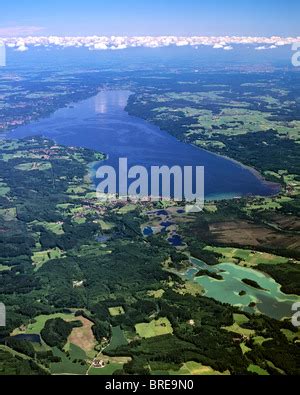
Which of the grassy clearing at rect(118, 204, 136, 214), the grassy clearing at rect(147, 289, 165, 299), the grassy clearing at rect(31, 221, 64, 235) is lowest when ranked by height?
the grassy clearing at rect(147, 289, 165, 299)

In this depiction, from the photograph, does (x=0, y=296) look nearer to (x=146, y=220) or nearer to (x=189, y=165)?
(x=146, y=220)

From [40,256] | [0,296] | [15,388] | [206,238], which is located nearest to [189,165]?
[206,238]

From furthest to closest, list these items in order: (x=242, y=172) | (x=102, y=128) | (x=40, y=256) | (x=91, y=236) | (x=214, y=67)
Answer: (x=214, y=67), (x=102, y=128), (x=242, y=172), (x=91, y=236), (x=40, y=256)

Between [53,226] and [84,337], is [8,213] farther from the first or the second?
[84,337]

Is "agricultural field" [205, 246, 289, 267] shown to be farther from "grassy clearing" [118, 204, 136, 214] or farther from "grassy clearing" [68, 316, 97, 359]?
"grassy clearing" [68, 316, 97, 359]

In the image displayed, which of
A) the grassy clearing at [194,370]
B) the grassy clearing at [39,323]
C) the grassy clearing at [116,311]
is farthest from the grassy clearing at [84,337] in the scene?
the grassy clearing at [194,370]

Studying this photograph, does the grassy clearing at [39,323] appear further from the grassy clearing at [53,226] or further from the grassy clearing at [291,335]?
the grassy clearing at [53,226]

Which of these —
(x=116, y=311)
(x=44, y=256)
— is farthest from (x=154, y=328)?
(x=44, y=256)

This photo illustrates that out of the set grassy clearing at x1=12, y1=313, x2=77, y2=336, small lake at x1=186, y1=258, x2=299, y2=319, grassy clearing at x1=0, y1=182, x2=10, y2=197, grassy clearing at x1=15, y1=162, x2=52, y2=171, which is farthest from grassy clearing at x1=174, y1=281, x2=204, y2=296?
grassy clearing at x1=15, y1=162, x2=52, y2=171
